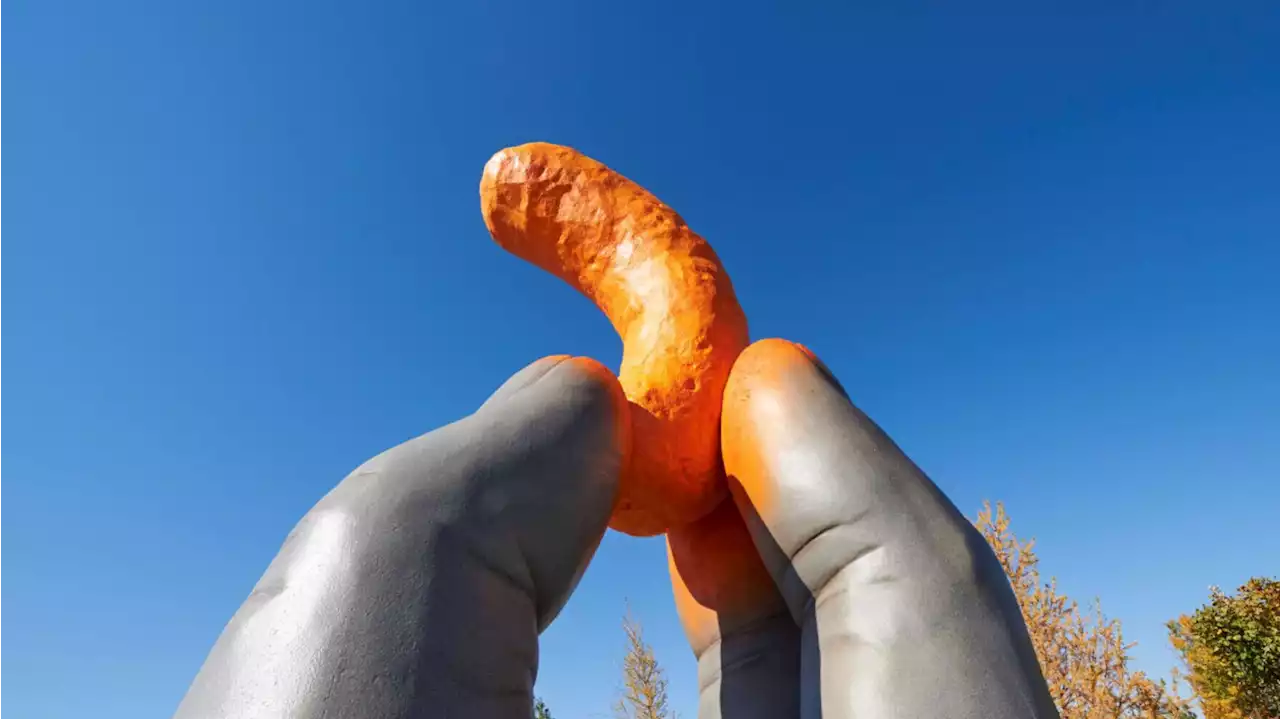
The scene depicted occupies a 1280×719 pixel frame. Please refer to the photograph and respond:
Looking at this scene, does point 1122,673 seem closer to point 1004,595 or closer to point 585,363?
point 1004,595

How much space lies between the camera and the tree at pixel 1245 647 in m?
12.4

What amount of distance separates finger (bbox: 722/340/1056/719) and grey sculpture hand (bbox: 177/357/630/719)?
0.48 metres

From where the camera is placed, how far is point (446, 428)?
171cm

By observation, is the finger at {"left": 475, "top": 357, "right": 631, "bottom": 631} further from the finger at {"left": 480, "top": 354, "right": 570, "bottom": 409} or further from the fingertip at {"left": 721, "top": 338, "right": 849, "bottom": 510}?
the fingertip at {"left": 721, "top": 338, "right": 849, "bottom": 510}

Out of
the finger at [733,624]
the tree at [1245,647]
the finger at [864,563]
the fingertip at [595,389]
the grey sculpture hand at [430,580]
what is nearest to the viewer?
the grey sculpture hand at [430,580]

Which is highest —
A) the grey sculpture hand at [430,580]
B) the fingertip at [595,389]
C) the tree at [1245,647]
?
the tree at [1245,647]

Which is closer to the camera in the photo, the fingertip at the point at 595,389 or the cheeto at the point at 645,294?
the fingertip at the point at 595,389

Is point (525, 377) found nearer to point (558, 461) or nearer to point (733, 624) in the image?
point (558, 461)

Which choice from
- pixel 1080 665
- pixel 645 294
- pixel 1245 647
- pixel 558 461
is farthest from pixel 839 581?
pixel 1245 647

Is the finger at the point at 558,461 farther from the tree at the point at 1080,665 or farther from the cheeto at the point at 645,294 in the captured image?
the tree at the point at 1080,665

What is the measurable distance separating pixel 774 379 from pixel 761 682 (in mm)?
964

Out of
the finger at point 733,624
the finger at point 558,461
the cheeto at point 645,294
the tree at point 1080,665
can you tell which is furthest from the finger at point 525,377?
the tree at point 1080,665

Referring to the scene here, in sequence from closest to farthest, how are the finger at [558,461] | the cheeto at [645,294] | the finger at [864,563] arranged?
the finger at [864,563]
the finger at [558,461]
the cheeto at [645,294]

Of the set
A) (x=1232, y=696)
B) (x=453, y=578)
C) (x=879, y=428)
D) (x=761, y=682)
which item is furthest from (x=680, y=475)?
(x=1232, y=696)
